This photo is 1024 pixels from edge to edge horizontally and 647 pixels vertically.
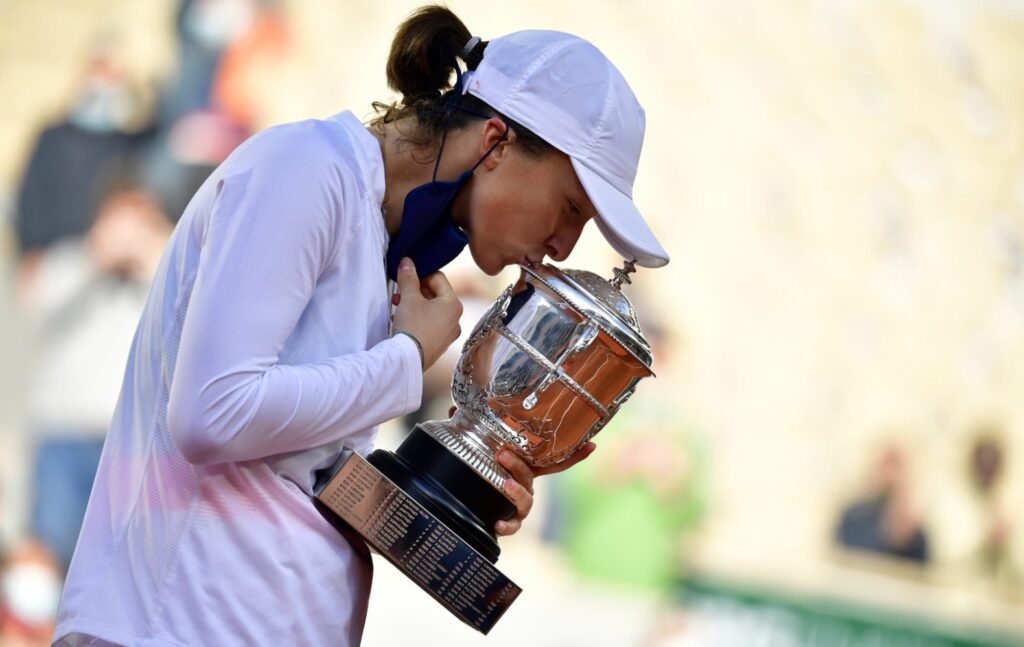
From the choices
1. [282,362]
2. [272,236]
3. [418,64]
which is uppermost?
→ [418,64]

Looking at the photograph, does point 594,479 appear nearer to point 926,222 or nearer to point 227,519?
point 926,222

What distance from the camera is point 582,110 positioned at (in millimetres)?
1537

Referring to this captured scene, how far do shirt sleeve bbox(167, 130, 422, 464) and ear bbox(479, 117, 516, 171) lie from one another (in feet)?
0.80

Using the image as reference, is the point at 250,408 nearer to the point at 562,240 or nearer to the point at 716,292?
the point at 562,240

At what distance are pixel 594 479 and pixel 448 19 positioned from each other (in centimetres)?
418

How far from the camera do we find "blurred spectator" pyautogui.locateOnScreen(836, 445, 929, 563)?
6.45 meters

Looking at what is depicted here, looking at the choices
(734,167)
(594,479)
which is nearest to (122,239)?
(594,479)

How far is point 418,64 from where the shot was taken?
1625mm

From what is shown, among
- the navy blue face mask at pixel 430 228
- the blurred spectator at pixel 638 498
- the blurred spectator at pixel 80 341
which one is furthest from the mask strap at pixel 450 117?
the blurred spectator at pixel 638 498

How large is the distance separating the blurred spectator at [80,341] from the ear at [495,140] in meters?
3.52

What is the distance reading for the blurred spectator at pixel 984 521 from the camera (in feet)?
22.3

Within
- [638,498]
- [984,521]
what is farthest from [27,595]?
[984,521]

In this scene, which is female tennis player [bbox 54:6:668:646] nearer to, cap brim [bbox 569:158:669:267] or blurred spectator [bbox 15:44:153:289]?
cap brim [bbox 569:158:669:267]

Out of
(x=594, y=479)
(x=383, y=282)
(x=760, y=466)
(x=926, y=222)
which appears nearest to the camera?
(x=383, y=282)
